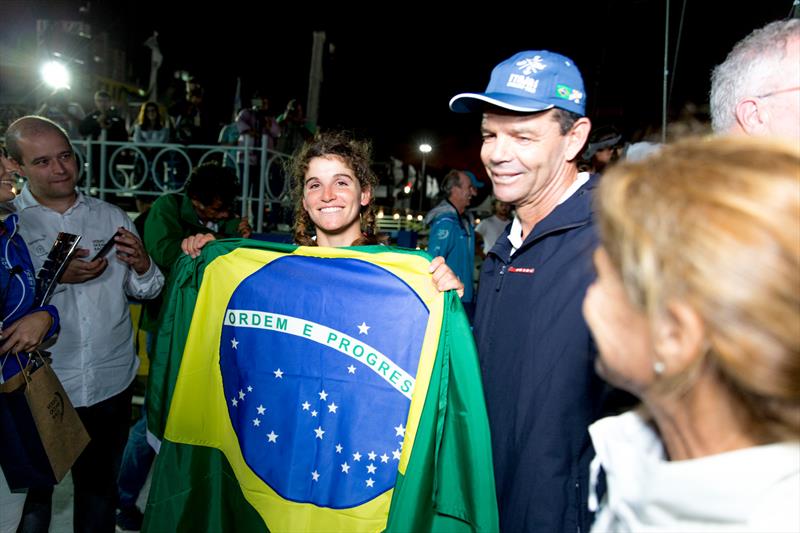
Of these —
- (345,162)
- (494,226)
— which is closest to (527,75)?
(345,162)

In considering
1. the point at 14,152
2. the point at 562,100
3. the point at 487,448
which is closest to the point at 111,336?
the point at 14,152

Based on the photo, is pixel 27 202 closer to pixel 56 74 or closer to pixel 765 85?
pixel 765 85

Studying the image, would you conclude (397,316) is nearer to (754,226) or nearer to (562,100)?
(562,100)

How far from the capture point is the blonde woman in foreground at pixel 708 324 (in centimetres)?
63

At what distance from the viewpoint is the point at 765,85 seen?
1427 mm

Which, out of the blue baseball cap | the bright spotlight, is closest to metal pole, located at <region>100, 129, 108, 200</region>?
the blue baseball cap

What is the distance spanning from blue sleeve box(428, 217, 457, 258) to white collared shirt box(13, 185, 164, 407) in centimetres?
279

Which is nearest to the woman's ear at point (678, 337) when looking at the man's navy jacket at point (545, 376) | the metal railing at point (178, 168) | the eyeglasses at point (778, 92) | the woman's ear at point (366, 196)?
the man's navy jacket at point (545, 376)

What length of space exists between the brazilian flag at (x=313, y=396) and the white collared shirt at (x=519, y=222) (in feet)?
0.93

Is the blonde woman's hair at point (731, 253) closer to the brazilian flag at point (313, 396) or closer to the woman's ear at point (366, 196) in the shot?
the brazilian flag at point (313, 396)

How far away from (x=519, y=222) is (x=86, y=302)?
2160mm

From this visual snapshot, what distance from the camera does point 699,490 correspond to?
768 mm

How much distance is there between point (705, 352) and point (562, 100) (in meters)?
1.22

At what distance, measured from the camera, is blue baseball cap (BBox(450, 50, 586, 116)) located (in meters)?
1.71
